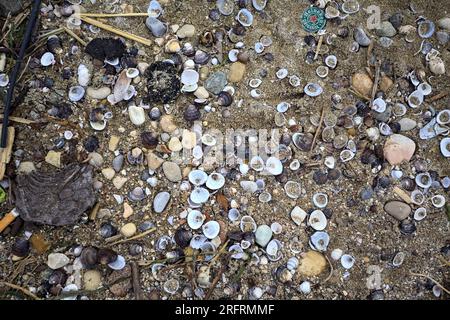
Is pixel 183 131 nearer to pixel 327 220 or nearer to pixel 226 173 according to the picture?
pixel 226 173

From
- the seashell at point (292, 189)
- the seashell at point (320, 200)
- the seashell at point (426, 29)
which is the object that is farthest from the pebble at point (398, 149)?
the seashell at point (426, 29)

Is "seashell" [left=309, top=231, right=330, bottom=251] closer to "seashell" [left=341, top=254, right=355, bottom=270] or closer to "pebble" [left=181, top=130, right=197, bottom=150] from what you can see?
"seashell" [left=341, top=254, right=355, bottom=270]

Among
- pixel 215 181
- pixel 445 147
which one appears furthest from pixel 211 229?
pixel 445 147

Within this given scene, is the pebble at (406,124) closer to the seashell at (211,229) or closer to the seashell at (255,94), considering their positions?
the seashell at (255,94)

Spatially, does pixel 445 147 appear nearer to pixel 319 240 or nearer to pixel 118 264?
pixel 319 240

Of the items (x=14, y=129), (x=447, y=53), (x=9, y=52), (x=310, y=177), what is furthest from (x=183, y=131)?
(x=447, y=53)
